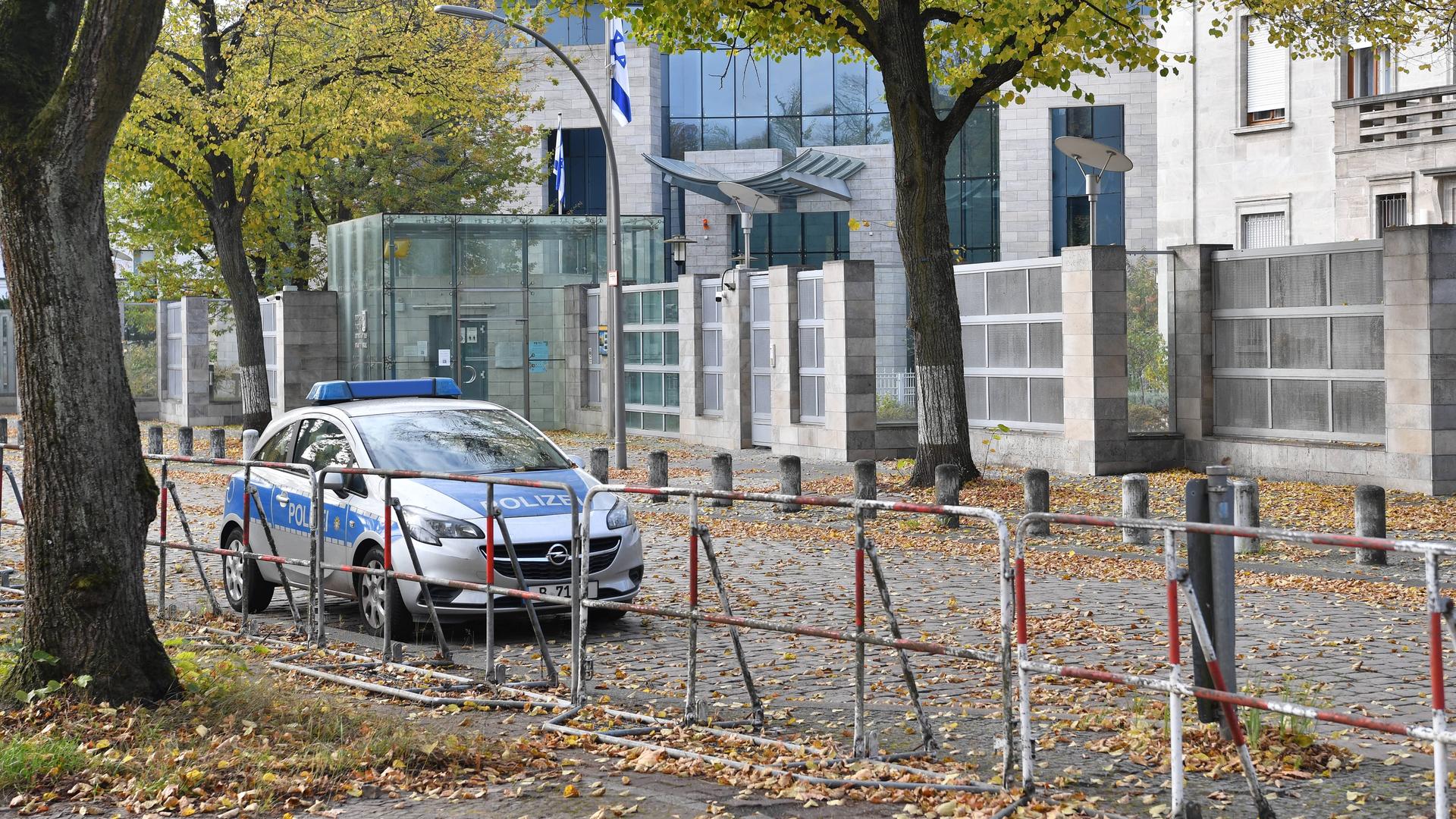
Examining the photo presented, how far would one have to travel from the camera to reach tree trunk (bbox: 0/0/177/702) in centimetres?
775

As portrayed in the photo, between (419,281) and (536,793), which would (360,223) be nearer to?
(419,281)

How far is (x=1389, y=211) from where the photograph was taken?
30.6m

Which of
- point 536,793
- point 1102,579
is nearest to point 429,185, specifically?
point 1102,579

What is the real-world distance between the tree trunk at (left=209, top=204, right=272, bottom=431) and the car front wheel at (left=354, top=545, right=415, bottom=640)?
1995 centimetres

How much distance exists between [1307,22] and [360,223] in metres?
20.3

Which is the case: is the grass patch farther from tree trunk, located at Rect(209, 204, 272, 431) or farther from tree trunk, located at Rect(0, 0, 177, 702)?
tree trunk, located at Rect(209, 204, 272, 431)

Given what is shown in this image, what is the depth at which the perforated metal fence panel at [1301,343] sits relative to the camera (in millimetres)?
19172

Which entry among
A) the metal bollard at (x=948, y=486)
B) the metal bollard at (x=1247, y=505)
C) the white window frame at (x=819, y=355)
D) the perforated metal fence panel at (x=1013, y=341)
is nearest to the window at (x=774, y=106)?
the white window frame at (x=819, y=355)

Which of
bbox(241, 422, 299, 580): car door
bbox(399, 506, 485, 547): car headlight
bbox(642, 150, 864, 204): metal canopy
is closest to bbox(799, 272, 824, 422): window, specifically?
bbox(241, 422, 299, 580): car door

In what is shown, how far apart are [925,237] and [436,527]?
983cm

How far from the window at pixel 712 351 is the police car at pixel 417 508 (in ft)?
55.1

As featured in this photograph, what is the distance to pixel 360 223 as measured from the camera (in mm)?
34719

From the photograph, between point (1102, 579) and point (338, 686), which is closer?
point (338, 686)

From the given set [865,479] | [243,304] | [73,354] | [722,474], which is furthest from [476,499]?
[243,304]
